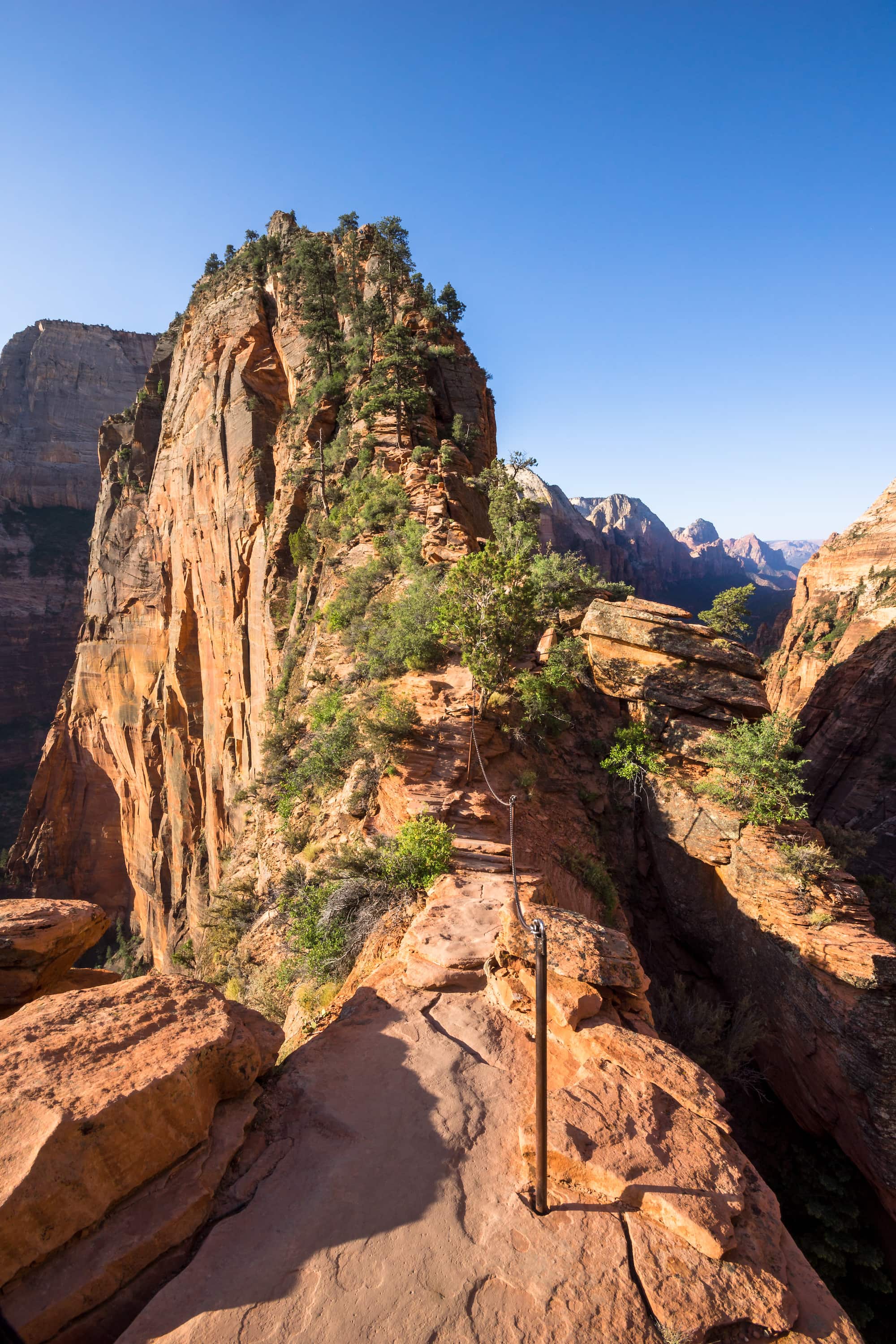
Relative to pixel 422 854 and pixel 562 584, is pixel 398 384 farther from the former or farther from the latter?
pixel 422 854

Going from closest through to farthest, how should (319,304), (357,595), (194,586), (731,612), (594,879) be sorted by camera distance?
(594,879) → (357,595) → (319,304) → (194,586) → (731,612)

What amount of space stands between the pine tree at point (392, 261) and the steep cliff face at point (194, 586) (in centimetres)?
153

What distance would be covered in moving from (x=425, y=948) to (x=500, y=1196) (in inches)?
109

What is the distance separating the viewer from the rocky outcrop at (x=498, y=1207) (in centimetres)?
321

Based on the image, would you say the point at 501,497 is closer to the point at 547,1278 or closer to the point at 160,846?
the point at 547,1278

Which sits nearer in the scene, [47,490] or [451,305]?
[451,305]

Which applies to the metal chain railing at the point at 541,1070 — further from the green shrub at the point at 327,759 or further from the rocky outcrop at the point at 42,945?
the green shrub at the point at 327,759

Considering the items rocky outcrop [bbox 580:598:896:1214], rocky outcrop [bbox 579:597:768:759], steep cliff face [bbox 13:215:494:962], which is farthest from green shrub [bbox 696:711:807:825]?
steep cliff face [bbox 13:215:494:962]

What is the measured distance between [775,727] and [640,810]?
338cm

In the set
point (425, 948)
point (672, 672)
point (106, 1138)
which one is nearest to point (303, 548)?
point (672, 672)

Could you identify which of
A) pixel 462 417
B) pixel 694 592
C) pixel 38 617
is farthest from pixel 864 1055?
pixel 694 592

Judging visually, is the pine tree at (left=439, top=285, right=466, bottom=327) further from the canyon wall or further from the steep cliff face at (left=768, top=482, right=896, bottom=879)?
the canyon wall

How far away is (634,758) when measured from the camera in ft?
41.8

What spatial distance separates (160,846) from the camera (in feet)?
108
